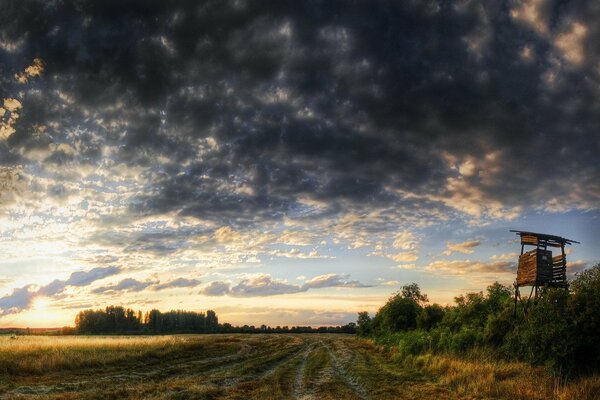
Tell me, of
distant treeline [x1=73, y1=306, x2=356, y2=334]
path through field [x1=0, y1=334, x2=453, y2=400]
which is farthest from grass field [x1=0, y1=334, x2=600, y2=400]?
distant treeline [x1=73, y1=306, x2=356, y2=334]

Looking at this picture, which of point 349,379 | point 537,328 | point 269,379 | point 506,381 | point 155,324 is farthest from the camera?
point 155,324

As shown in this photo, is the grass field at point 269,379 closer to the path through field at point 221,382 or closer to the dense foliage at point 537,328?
the path through field at point 221,382

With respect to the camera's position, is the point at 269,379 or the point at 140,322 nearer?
the point at 269,379

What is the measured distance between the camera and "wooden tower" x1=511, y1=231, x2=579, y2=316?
2694cm

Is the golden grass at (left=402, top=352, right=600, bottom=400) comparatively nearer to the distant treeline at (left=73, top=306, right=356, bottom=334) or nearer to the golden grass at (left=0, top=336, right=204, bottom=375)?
the golden grass at (left=0, top=336, right=204, bottom=375)

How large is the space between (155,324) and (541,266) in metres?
186

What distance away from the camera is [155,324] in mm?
184125

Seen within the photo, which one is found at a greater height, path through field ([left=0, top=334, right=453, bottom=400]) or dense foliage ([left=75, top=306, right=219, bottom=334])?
path through field ([left=0, top=334, right=453, bottom=400])

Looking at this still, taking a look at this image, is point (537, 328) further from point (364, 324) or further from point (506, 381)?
point (364, 324)

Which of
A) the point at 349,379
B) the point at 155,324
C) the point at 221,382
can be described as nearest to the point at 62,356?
the point at 221,382

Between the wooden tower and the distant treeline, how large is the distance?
4618 inches

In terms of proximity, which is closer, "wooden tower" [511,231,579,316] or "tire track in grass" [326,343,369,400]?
"tire track in grass" [326,343,369,400]

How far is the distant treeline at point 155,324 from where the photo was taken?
15312 centimetres

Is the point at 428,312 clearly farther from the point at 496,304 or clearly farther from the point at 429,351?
the point at 429,351
